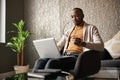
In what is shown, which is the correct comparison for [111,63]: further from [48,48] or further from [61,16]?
[61,16]

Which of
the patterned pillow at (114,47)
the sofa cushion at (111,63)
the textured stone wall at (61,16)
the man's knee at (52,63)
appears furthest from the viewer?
the textured stone wall at (61,16)

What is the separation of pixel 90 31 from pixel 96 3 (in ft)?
5.72

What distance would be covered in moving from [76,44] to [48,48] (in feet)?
0.99

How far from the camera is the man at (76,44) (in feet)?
7.38

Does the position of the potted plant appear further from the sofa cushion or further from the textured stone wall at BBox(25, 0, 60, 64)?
the sofa cushion

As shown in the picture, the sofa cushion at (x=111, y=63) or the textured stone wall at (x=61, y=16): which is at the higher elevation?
the textured stone wall at (x=61, y=16)

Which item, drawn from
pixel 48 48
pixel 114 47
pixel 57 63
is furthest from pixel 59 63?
pixel 114 47

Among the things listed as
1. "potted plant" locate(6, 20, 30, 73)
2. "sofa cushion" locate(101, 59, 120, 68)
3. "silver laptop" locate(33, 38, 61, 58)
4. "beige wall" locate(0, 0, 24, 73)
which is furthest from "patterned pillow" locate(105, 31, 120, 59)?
"beige wall" locate(0, 0, 24, 73)

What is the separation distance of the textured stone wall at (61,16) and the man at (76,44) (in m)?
1.42

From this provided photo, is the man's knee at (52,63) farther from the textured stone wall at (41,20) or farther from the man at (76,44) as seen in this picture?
the textured stone wall at (41,20)

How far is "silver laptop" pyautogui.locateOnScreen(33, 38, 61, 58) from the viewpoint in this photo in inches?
90.4

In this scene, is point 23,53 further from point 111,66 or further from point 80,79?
point 80,79

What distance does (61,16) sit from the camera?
4.64 meters

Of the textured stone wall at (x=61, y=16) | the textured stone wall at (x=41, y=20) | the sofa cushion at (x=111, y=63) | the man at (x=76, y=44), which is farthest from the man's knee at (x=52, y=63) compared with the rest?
the textured stone wall at (x=41, y=20)
